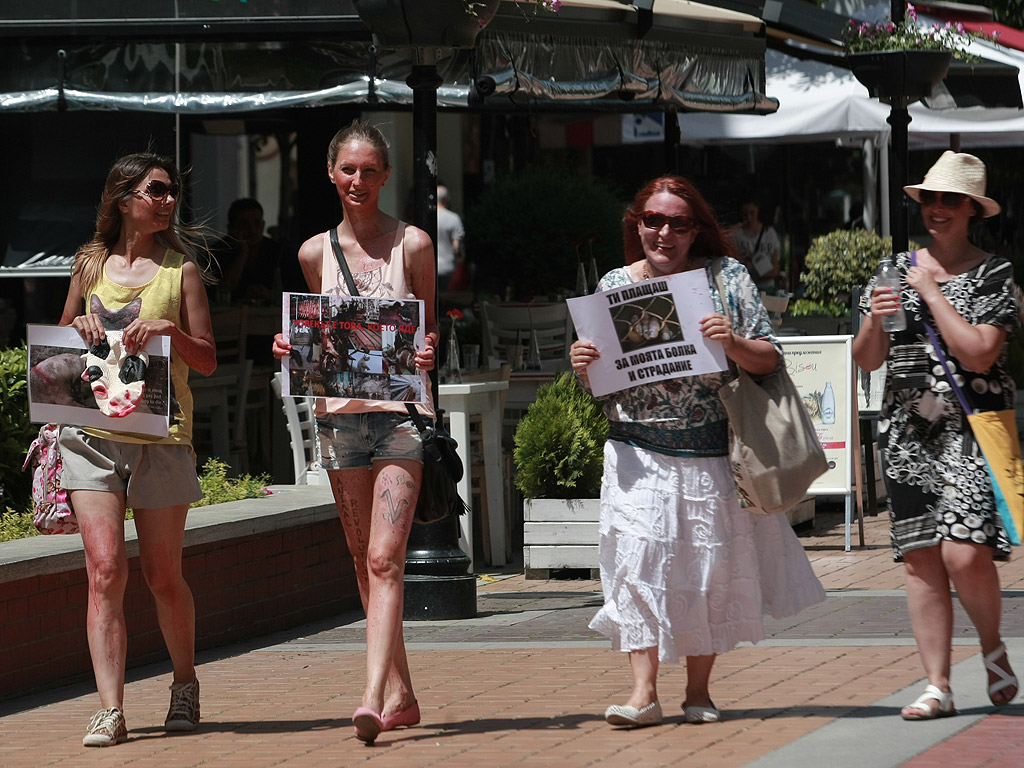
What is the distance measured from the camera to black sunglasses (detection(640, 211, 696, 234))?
220 inches

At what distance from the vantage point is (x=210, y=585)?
7.66m

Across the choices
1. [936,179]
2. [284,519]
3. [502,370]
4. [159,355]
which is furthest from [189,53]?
[936,179]

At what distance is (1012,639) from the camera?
6934mm

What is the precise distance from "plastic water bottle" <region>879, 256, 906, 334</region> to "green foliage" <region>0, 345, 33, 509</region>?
4.34 m

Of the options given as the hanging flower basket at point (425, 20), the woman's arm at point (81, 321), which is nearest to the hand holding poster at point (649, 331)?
the woman's arm at point (81, 321)

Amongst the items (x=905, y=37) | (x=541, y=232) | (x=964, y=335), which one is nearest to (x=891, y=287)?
(x=964, y=335)

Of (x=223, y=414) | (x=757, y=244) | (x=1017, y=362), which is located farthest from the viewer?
(x=757, y=244)

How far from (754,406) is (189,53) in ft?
20.7

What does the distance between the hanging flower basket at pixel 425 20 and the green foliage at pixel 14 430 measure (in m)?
2.33

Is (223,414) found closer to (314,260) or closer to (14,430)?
(14,430)

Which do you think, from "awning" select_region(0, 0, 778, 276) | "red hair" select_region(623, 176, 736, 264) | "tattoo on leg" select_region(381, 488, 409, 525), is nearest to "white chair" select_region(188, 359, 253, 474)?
"awning" select_region(0, 0, 778, 276)

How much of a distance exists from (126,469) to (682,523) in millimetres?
1930

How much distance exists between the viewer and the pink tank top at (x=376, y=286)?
18.5 feet

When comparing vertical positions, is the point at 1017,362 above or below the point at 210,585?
above
